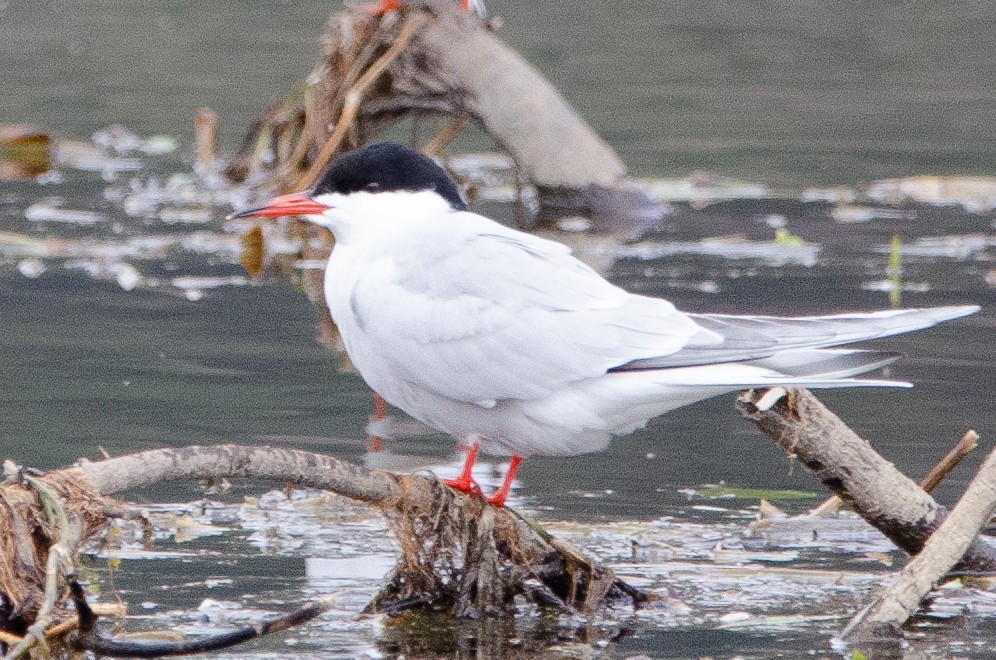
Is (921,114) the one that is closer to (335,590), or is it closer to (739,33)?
(739,33)

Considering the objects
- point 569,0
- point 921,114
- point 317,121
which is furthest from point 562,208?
point 569,0

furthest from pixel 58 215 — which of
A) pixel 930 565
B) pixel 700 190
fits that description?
pixel 930 565

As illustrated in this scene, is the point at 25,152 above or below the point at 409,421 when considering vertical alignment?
above

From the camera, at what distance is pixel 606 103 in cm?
1435

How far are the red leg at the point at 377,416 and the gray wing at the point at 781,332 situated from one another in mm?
1783

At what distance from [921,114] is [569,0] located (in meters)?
5.78

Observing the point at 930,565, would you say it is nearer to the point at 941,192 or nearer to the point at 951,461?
the point at 951,461

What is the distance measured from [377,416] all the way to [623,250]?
135 inches

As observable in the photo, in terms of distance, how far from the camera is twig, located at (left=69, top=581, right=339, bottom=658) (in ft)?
12.6

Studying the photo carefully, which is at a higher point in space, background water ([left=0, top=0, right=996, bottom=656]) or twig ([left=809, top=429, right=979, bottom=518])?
background water ([left=0, top=0, right=996, bottom=656])

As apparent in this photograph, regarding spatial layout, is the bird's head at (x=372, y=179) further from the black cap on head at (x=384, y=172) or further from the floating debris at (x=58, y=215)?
the floating debris at (x=58, y=215)

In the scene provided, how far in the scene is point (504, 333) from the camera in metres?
4.77

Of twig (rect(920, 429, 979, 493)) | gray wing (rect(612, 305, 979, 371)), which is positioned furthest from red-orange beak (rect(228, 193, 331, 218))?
twig (rect(920, 429, 979, 493))

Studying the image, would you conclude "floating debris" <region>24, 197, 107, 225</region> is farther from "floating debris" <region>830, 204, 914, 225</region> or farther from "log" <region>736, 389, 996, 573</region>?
"log" <region>736, 389, 996, 573</region>
